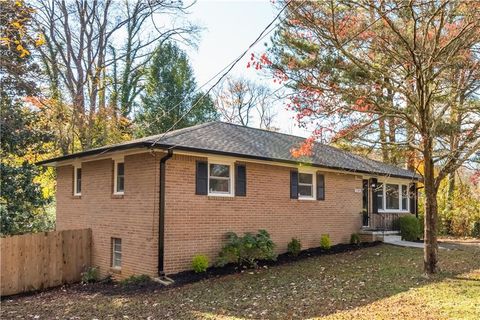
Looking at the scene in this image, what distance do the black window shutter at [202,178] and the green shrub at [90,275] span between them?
13.4 feet

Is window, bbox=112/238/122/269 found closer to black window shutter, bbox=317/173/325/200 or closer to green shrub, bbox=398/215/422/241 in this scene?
black window shutter, bbox=317/173/325/200

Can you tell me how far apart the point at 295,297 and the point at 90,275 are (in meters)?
6.80

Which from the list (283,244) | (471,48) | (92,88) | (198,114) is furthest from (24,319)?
(198,114)

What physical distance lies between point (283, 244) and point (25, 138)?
35.3 ft

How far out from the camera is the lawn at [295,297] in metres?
7.88

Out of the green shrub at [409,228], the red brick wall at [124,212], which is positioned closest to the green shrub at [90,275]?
the red brick wall at [124,212]

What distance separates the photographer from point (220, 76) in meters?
7.76

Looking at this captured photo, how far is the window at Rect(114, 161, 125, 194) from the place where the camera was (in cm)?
1297

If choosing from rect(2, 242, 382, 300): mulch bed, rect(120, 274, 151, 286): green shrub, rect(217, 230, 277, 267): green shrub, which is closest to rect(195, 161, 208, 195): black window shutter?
rect(217, 230, 277, 267): green shrub

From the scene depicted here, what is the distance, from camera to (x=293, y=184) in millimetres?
15078

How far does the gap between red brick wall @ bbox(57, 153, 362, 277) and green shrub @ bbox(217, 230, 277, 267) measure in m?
0.38

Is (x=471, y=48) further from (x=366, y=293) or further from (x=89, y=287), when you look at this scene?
(x=89, y=287)

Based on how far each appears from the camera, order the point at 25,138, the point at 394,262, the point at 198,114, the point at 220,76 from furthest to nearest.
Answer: the point at 198,114 → the point at 25,138 → the point at 394,262 → the point at 220,76

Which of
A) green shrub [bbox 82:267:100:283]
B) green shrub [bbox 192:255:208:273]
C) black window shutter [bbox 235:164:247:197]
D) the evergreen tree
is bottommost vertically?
green shrub [bbox 82:267:100:283]
